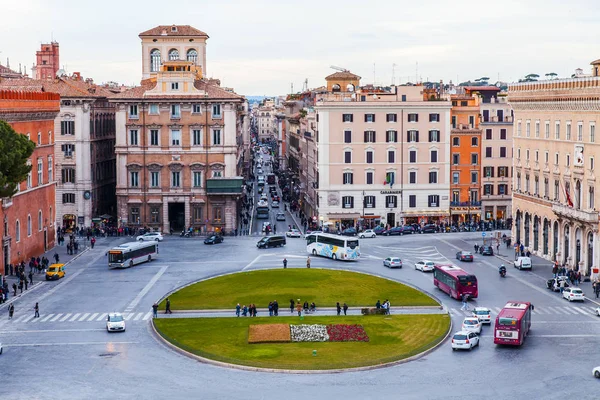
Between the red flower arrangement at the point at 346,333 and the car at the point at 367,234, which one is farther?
the car at the point at 367,234

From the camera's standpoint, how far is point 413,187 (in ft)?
432

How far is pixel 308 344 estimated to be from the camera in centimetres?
6831

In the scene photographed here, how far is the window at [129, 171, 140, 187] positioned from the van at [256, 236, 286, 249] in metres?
22.8

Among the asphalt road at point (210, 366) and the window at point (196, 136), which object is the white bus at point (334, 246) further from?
the window at point (196, 136)

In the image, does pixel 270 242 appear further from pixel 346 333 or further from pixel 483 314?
pixel 346 333

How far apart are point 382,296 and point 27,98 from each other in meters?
45.5

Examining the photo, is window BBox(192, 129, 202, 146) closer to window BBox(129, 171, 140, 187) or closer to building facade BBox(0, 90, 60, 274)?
window BBox(129, 171, 140, 187)

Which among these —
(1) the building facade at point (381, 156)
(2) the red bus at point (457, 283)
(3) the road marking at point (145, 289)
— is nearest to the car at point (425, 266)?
(2) the red bus at point (457, 283)

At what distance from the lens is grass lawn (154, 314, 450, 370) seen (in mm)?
63469

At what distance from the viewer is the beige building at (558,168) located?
95250mm

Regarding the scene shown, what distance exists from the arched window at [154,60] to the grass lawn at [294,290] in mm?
63360

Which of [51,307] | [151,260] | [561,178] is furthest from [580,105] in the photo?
[51,307]

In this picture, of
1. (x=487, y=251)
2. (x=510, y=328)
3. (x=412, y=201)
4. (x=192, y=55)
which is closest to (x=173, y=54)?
(x=192, y=55)

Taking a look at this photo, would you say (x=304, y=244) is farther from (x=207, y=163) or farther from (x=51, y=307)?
(x=51, y=307)
